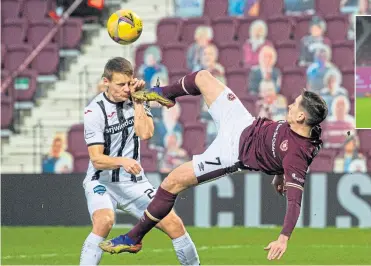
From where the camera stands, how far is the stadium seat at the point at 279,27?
1823 centimetres

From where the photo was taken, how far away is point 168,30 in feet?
62.2

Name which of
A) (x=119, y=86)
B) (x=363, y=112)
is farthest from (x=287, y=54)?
(x=119, y=86)

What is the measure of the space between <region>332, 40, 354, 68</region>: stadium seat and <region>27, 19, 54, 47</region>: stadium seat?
5172 mm

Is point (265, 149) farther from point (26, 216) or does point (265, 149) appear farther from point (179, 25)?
point (179, 25)

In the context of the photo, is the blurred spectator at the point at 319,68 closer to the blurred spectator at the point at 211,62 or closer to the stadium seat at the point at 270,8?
the blurred spectator at the point at 211,62

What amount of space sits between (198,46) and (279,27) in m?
1.46

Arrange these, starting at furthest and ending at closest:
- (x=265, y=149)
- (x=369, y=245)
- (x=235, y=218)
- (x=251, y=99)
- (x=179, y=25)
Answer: (x=179, y=25) → (x=251, y=99) → (x=235, y=218) → (x=369, y=245) → (x=265, y=149)

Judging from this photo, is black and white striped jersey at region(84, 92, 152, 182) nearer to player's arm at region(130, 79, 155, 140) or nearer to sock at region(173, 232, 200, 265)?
player's arm at region(130, 79, 155, 140)

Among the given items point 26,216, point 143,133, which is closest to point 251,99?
point 26,216

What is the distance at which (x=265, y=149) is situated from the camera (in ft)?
28.7

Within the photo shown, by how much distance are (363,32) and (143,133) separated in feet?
28.5

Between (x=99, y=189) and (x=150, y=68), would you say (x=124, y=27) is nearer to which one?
(x=99, y=189)

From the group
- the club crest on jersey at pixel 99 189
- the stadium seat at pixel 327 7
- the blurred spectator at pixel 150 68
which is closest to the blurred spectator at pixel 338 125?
the stadium seat at pixel 327 7

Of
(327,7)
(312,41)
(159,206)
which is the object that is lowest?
(159,206)
